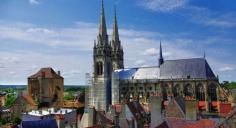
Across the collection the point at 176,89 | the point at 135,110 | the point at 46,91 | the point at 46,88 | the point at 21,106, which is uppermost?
the point at 46,88

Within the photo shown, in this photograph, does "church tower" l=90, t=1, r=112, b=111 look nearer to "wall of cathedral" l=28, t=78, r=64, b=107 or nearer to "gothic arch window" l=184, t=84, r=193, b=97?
"wall of cathedral" l=28, t=78, r=64, b=107

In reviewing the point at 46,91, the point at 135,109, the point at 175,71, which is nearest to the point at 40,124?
the point at 135,109

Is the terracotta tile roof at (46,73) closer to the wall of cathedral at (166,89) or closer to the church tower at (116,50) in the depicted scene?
the wall of cathedral at (166,89)

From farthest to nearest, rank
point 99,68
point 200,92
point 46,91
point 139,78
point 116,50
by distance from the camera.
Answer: point 116,50 → point 99,68 → point 139,78 → point 46,91 → point 200,92

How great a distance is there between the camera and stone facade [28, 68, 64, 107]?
7581 centimetres

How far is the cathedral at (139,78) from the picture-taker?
2783 inches

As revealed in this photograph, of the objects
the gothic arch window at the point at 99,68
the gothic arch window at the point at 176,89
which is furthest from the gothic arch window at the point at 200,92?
the gothic arch window at the point at 99,68

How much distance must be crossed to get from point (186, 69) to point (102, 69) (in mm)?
19617

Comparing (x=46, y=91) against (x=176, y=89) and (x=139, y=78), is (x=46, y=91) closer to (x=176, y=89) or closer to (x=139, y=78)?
(x=139, y=78)

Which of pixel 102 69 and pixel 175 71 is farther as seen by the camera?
pixel 102 69

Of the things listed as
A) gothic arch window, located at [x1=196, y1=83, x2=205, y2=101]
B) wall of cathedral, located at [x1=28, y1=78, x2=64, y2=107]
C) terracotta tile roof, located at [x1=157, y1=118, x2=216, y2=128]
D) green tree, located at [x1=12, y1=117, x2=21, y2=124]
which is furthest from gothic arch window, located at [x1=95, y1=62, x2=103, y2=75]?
terracotta tile roof, located at [x1=157, y1=118, x2=216, y2=128]

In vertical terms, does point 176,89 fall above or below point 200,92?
above

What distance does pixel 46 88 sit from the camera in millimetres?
76125

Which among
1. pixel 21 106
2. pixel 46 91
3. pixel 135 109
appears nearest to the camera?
pixel 135 109
